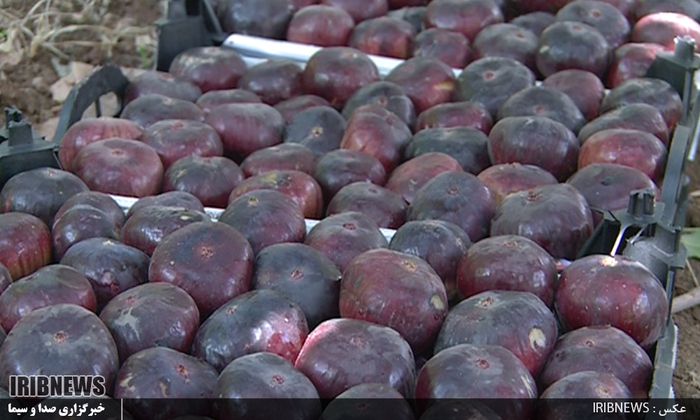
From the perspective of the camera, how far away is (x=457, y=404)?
6.27ft

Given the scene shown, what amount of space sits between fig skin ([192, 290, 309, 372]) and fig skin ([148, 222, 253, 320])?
126 millimetres

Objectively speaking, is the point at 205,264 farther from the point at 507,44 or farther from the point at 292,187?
the point at 507,44

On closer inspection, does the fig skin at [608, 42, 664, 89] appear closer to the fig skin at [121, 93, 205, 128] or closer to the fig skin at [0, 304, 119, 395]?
the fig skin at [121, 93, 205, 128]

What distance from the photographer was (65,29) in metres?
5.94

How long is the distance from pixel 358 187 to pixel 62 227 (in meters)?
1.03

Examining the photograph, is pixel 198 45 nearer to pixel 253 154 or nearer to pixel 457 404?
pixel 253 154

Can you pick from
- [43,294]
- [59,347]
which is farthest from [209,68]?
[59,347]

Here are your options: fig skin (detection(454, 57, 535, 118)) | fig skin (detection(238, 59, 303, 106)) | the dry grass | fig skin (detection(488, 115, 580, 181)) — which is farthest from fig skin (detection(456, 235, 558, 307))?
the dry grass

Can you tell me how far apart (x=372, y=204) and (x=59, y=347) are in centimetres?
133

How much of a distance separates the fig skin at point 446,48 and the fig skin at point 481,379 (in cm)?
266

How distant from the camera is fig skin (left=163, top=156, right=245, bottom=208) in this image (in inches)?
127

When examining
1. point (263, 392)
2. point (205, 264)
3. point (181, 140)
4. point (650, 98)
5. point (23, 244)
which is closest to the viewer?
point (263, 392)

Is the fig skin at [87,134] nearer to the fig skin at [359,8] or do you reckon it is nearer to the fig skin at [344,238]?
the fig skin at [344,238]

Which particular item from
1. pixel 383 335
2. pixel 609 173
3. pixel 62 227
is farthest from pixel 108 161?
pixel 609 173
